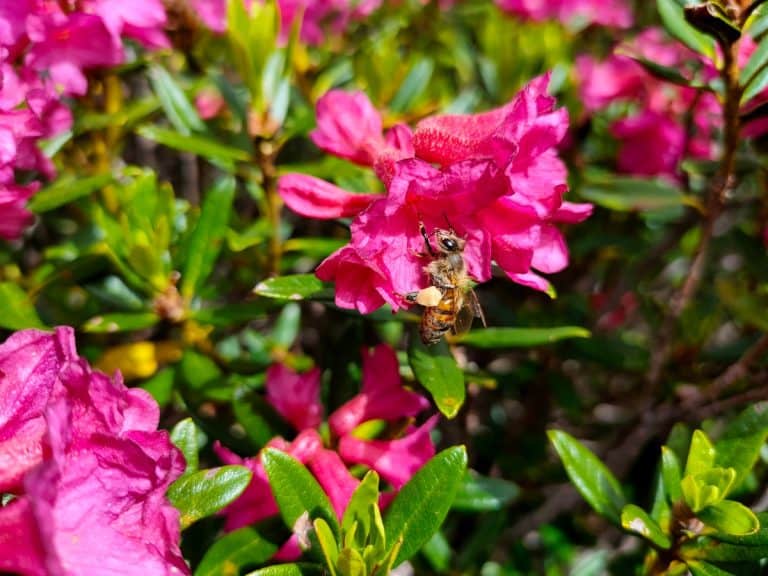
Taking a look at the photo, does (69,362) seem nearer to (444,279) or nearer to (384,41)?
(444,279)

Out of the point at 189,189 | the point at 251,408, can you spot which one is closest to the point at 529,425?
the point at 251,408

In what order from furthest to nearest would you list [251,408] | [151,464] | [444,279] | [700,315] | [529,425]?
1. [529,425]
2. [700,315]
3. [251,408]
4. [444,279]
5. [151,464]

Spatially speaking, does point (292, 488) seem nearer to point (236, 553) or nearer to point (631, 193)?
point (236, 553)

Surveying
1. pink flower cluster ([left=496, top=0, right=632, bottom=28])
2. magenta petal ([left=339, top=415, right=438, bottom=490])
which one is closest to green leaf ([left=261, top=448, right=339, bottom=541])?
magenta petal ([left=339, top=415, right=438, bottom=490])

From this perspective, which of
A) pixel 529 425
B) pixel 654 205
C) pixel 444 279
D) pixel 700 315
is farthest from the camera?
pixel 529 425

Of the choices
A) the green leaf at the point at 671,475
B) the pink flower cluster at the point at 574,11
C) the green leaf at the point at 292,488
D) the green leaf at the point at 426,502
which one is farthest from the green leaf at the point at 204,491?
the pink flower cluster at the point at 574,11

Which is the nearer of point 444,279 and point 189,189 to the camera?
point 444,279
